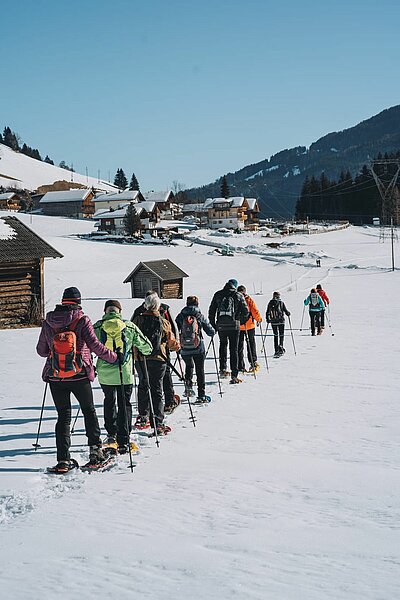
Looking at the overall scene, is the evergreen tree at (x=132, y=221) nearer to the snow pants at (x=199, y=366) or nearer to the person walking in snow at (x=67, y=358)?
the snow pants at (x=199, y=366)

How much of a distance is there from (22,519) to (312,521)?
2.44 m

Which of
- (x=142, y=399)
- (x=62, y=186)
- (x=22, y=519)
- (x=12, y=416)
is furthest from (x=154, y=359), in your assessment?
(x=62, y=186)

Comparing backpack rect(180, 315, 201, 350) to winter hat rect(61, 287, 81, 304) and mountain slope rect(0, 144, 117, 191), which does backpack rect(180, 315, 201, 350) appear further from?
mountain slope rect(0, 144, 117, 191)

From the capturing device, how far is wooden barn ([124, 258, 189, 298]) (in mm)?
37344

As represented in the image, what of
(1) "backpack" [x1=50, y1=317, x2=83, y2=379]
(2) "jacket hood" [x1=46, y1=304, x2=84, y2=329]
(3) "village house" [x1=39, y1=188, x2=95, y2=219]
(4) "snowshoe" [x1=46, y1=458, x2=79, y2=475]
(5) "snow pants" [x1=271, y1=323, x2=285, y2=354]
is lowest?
(4) "snowshoe" [x1=46, y1=458, x2=79, y2=475]

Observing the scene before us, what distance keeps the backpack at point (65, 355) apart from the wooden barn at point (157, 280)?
30.9m

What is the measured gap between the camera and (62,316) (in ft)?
19.5

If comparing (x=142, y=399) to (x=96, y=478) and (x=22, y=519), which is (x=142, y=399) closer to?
(x=96, y=478)

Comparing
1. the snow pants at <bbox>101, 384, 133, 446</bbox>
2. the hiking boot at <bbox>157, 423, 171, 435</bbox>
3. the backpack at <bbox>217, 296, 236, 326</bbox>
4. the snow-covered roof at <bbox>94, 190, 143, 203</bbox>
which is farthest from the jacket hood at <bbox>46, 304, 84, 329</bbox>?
the snow-covered roof at <bbox>94, 190, 143, 203</bbox>

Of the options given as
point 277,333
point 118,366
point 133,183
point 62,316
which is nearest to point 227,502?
point 118,366

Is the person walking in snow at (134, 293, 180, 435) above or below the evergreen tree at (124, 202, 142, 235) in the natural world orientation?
below

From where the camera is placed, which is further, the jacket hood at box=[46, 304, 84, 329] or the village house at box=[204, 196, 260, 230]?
the village house at box=[204, 196, 260, 230]

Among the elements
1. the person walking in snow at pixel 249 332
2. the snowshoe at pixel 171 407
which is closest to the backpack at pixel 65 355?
the snowshoe at pixel 171 407

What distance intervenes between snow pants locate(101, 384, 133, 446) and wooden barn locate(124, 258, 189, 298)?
97.9 ft
